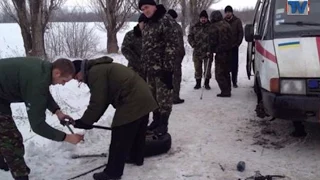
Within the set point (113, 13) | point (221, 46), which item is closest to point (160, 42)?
point (221, 46)

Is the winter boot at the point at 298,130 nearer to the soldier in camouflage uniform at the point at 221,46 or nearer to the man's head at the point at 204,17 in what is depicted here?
the soldier in camouflage uniform at the point at 221,46

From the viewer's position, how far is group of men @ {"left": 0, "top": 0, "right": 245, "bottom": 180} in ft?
11.4

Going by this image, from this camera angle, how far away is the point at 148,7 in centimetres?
507

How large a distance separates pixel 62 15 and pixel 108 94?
59.3 ft

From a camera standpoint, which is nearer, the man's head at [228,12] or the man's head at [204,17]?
the man's head at [204,17]

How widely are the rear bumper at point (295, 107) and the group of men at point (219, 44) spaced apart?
143 inches

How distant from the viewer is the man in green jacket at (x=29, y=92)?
3.42 meters

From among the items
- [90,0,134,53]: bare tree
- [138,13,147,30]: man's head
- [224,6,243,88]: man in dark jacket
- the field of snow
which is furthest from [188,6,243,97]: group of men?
[90,0,134,53]: bare tree

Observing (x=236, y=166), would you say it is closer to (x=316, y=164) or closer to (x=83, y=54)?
(x=316, y=164)

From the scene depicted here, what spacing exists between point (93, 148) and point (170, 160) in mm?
1125

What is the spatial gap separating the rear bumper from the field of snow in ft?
1.86

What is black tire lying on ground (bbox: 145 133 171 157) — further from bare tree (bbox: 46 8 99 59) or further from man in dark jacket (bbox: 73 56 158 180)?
bare tree (bbox: 46 8 99 59)

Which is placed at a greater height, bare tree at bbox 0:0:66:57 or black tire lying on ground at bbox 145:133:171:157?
bare tree at bbox 0:0:66:57

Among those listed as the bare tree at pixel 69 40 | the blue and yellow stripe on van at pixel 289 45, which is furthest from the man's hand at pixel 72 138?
the bare tree at pixel 69 40
